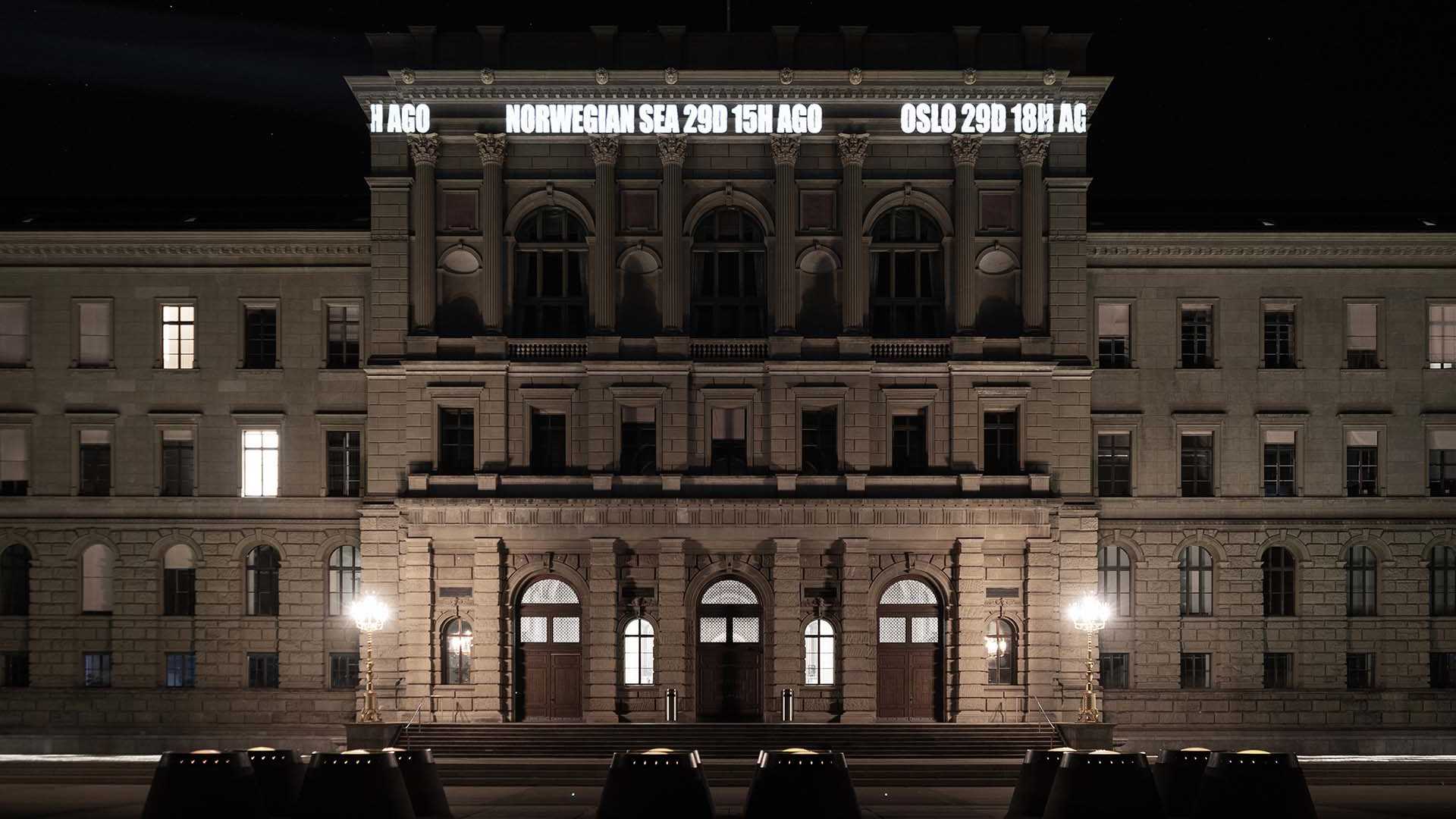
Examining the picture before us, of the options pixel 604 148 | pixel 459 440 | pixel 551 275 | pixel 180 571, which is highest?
pixel 604 148

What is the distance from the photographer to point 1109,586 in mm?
64750

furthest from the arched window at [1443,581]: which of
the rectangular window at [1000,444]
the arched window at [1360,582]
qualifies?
the rectangular window at [1000,444]

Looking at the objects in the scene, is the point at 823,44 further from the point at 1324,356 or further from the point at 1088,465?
the point at 1324,356

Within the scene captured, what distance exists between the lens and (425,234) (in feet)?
206

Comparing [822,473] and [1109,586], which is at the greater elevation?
[822,473]

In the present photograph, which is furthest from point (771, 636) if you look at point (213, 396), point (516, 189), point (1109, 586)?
point (213, 396)

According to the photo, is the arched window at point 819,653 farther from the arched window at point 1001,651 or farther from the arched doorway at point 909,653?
the arched window at point 1001,651

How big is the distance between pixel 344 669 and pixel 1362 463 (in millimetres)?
38424

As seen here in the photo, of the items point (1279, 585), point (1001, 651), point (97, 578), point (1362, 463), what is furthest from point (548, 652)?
point (1362, 463)

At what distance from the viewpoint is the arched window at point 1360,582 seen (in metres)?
64.8

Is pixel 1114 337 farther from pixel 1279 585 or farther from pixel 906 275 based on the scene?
pixel 1279 585

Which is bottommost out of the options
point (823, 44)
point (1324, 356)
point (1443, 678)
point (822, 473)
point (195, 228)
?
point (1443, 678)

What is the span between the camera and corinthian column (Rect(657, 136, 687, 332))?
6247 centimetres

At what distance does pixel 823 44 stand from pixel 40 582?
114 feet
